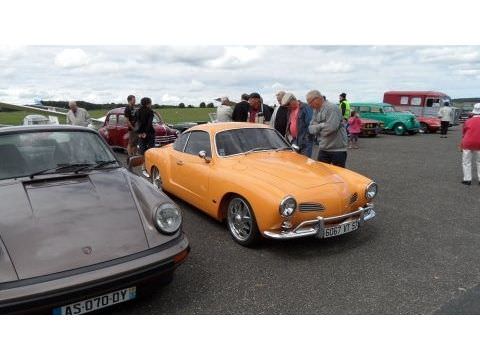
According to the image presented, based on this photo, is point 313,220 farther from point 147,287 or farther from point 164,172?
point 164,172

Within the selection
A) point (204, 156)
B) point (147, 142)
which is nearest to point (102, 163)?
point (204, 156)

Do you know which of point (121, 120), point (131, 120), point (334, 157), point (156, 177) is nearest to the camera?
point (334, 157)

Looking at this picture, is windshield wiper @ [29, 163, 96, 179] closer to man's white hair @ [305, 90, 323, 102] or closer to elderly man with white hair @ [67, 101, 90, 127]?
man's white hair @ [305, 90, 323, 102]

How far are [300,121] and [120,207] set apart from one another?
4320 millimetres

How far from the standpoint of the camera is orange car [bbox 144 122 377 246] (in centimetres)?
393

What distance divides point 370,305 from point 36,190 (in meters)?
3.08

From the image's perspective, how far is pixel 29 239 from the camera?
2607mm

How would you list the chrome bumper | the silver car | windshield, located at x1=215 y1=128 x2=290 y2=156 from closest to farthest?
the silver car < the chrome bumper < windshield, located at x1=215 y1=128 x2=290 y2=156

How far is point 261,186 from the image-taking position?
408 centimetres

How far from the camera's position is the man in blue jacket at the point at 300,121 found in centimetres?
662

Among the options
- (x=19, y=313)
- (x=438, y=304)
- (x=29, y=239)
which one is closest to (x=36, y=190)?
(x=29, y=239)

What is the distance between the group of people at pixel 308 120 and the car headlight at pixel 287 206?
2.31 meters

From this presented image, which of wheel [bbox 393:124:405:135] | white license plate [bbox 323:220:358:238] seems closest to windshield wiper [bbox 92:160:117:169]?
white license plate [bbox 323:220:358:238]

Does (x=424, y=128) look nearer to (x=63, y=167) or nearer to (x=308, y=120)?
(x=308, y=120)
